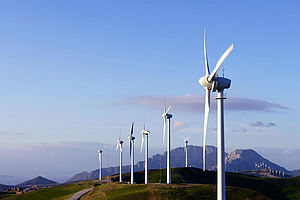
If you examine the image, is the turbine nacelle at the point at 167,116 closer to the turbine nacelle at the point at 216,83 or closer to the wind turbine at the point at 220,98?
the wind turbine at the point at 220,98

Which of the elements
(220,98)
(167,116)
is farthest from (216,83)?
(167,116)

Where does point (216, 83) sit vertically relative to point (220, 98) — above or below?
above

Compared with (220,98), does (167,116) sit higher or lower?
higher

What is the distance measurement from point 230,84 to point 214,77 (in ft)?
12.3

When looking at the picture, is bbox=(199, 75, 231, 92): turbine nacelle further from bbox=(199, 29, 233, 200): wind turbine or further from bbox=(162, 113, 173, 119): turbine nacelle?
bbox=(162, 113, 173, 119): turbine nacelle

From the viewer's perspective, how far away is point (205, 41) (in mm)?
87438

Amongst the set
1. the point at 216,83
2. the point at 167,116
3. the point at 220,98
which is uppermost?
the point at 216,83

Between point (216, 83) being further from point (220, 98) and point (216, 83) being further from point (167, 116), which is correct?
point (167, 116)

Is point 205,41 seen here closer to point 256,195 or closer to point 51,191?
point 256,195

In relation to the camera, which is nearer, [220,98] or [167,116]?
[220,98]

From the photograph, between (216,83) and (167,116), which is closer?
(216,83)

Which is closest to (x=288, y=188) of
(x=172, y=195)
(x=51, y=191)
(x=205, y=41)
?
(x=172, y=195)

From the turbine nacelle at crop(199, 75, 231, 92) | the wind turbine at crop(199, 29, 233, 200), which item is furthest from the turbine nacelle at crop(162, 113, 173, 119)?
the turbine nacelle at crop(199, 75, 231, 92)

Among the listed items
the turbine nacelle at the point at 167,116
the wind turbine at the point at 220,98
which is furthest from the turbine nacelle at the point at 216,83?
the turbine nacelle at the point at 167,116
